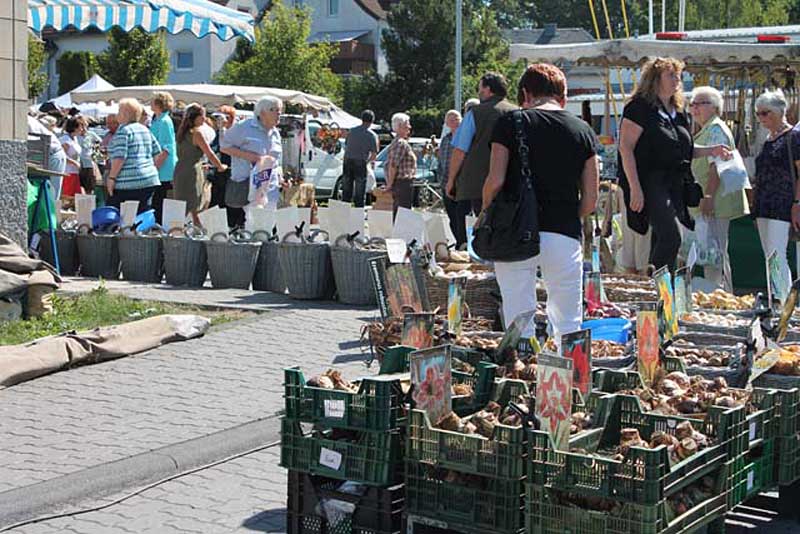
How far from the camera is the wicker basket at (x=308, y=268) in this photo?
11484mm

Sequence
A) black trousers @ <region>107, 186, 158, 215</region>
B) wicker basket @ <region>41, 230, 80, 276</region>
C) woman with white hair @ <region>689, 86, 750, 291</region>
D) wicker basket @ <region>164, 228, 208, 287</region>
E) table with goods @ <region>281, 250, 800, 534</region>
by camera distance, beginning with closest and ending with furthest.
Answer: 1. table with goods @ <region>281, 250, 800, 534</region>
2. woman with white hair @ <region>689, 86, 750, 291</region>
3. wicker basket @ <region>164, 228, 208, 287</region>
4. wicker basket @ <region>41, 230, 80, 276</region>
5. black trousers @ <region>107, 186, 158, 215</region>

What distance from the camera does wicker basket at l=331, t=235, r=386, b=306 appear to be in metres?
11.3

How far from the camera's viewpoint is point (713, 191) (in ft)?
Result: 36.3

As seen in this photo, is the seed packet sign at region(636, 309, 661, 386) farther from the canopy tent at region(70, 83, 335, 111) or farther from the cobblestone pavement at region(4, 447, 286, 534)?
the canopy tent at region(70, 83, 335, 111)

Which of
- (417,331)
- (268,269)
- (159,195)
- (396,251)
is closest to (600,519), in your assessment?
(417,331)

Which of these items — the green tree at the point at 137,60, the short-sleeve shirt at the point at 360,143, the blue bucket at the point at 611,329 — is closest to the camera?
the blue bucket at the point at 611,329

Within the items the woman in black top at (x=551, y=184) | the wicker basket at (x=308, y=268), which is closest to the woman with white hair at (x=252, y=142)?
the wicker basket at (x=308, y=268)

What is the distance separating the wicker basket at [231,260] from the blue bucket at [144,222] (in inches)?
41.3

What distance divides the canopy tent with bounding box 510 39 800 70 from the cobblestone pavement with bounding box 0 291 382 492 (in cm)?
525

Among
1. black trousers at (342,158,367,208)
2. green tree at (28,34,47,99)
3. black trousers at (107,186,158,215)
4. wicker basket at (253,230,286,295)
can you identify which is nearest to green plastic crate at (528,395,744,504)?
wicker basket at (253,230,286,295)

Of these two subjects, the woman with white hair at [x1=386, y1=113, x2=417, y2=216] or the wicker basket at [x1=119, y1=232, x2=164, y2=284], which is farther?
the woman with white hair at [x1=386, y1=113, x2=417, y2=216]

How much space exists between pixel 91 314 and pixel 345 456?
19.2 ft

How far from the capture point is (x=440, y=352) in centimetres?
491

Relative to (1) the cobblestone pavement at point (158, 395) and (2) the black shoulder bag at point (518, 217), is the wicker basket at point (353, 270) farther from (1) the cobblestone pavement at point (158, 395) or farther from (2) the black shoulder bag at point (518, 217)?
(2) the black shoulder bag at point (518, 217)
